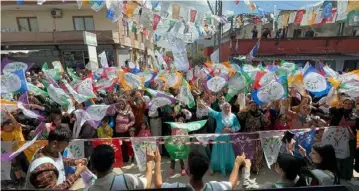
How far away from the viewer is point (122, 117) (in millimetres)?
5449

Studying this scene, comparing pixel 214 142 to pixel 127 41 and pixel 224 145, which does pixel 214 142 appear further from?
pixel 127 41

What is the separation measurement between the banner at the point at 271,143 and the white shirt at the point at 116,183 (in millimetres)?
2853

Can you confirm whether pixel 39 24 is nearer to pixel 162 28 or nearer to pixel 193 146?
pixel 162 28

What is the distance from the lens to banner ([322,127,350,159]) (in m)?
4.33

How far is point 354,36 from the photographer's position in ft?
63.8

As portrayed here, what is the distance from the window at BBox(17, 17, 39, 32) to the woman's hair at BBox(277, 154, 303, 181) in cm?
2623

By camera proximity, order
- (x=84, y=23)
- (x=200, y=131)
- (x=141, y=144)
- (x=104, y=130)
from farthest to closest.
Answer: (x=84, y=23), (x=200, y=131), (x=104, y=130), (x=141, y=144)

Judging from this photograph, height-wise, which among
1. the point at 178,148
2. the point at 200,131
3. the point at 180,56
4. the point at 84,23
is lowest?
the point at 178,148

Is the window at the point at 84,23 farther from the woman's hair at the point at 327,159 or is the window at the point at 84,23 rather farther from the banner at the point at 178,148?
the woman's hair at the point at 327,159

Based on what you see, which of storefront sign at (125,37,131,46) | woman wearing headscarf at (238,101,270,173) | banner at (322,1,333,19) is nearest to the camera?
woman wearing headscarf at (238,101,270,173)

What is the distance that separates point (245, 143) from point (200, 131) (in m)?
1.00

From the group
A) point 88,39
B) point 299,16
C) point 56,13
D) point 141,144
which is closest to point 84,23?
point 56,13

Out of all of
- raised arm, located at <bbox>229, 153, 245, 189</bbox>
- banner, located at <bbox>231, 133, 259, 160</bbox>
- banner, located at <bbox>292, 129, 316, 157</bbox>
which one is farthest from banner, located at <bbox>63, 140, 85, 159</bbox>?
banner, located at <bbox>292, 129, 316, 157</bbox>

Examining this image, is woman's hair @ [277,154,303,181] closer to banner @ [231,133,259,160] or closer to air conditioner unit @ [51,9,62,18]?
banner @ [231,133,259,160]
